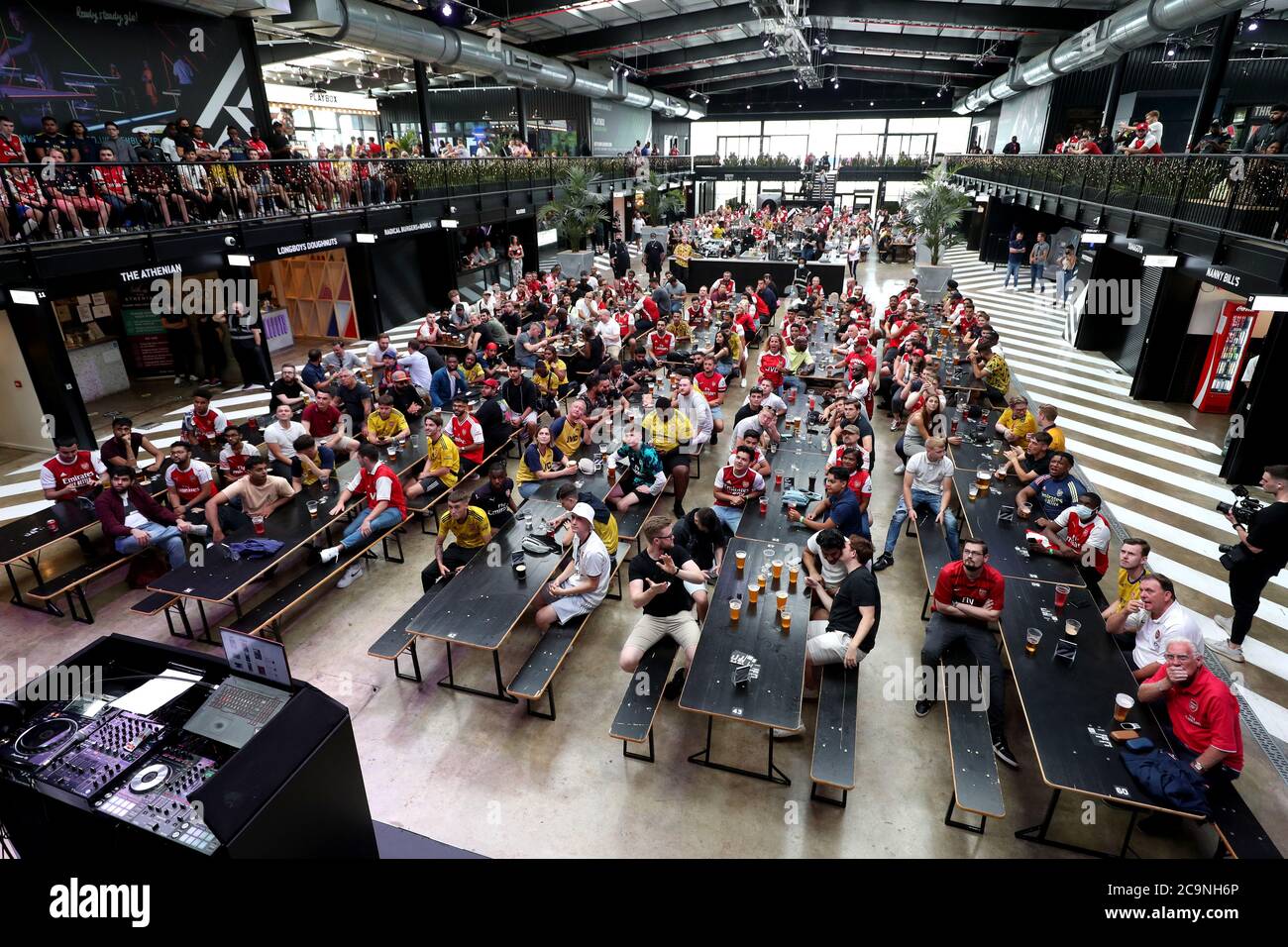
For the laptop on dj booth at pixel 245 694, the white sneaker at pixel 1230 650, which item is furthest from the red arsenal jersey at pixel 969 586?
the laptop on dj booth at pixel 245 694

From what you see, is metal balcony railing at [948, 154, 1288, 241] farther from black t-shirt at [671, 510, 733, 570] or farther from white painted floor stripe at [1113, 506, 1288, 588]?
black t-shirt at [671, 510, 733, 570]

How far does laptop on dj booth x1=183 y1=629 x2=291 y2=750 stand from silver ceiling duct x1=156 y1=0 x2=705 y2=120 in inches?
547

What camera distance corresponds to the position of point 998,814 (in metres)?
4.18

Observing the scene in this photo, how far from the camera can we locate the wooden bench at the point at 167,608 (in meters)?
6.26

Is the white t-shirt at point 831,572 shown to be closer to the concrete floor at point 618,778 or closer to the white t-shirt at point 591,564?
the concrete floor at point 618,778

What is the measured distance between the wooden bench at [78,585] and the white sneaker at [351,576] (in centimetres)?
212

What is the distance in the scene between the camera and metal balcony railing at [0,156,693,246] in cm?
902

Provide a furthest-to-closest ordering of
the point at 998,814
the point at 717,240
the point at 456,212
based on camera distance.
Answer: the point at 717,240 < the point at 456,212 < the point at 998,814

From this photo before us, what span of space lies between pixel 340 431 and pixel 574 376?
4.72 metres

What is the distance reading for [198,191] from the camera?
11.3 metres

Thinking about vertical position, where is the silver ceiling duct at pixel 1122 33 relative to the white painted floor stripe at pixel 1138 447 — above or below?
above

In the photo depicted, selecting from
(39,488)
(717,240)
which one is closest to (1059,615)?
(39,488)

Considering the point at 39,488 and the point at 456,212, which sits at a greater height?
the point at 456,212
